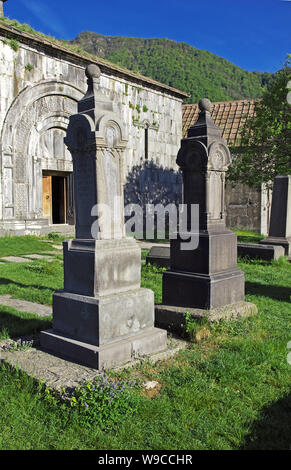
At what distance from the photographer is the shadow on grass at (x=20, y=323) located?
189 inches

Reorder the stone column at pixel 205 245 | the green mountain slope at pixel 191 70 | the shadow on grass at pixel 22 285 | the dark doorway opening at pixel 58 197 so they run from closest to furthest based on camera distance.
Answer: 1. the stone column at pixel 205 245
2. the shadow on grass at pixel 22 285
3. the dark doorway opening at pixel 58 197
4. the green mountain slope at pixel 191 70

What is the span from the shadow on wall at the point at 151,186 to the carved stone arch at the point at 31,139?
3.69 meters

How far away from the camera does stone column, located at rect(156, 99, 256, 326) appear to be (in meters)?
5.37

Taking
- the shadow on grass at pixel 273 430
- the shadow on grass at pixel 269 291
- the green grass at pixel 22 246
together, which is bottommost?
the shadow on grass at pixel 273 430

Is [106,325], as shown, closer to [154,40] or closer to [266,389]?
[266,389]

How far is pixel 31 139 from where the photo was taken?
13344 mm

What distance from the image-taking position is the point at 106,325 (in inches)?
155

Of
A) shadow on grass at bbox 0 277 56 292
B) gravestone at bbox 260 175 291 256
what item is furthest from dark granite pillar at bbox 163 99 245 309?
gravestone at bbox 260 175 291 256

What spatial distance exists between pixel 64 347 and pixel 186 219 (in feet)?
8.61

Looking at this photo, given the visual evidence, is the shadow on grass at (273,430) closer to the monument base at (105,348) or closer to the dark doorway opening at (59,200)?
the monument base at (105,348)

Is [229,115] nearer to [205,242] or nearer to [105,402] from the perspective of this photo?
[205,242]

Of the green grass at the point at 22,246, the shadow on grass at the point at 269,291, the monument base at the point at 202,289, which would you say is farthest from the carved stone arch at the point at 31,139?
the monument base at the point at 202,289

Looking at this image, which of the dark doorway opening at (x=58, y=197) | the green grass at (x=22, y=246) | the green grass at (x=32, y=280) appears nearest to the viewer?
the green grass at (x=32, y=280)

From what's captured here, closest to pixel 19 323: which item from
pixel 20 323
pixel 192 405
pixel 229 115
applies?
pixel 20 323
